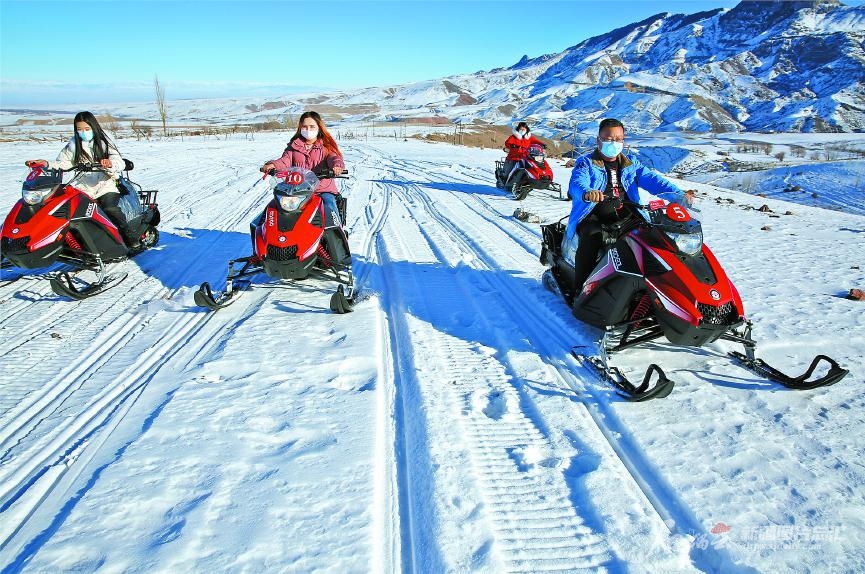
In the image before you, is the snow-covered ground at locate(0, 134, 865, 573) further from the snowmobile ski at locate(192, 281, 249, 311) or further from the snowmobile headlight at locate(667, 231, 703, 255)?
the snowmobile headlight at locate(667, 231, 703, 255)

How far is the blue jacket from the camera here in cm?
468

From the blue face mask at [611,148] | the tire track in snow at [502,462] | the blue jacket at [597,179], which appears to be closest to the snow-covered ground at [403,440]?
the tire track in snow at [502,462]

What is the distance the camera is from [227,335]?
4.38m

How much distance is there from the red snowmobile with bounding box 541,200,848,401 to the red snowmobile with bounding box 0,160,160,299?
Answer: 5.00 metres

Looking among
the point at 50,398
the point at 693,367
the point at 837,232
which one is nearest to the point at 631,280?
the point at 693,367

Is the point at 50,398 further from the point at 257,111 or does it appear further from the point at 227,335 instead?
the point at 257,111

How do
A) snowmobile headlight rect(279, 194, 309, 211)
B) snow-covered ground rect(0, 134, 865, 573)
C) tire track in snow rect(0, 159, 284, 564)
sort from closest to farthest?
1. snow-covered ground rect(0, 134, 865, 573)
2. tire track in snow rect(0, 159, 284, 564)
3. snowmobile headlight rect(279, 194, 309, 211)

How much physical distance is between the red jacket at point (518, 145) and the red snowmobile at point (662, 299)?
8.61m

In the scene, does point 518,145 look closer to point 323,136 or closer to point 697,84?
point 323,136

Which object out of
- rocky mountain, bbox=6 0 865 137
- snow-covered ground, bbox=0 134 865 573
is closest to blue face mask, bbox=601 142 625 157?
snow-covered ground, bbox=0 134 865 573

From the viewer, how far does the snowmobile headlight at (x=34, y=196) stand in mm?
5250

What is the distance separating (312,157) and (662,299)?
4.17m

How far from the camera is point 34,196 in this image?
17.3ft

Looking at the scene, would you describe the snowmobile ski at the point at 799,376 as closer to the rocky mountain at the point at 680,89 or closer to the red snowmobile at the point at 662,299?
Result: the red snowmobile at the point at 662,299
